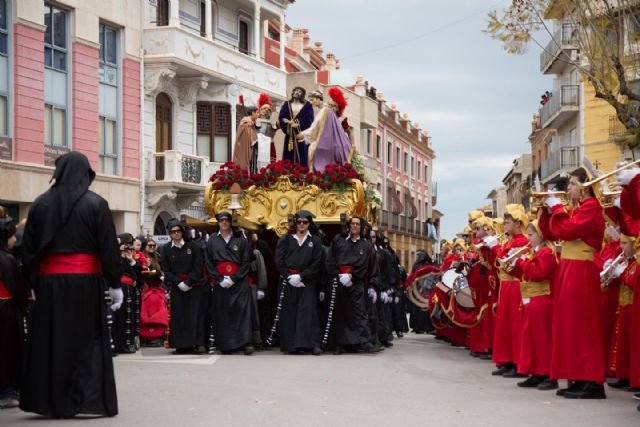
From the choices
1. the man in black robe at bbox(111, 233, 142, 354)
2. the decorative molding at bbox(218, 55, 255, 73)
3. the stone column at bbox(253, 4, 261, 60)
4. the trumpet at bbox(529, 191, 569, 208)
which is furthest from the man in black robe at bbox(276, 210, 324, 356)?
the stone column at bbox(253, 4, 261, 60)

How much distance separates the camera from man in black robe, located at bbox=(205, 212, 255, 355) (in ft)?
52.4

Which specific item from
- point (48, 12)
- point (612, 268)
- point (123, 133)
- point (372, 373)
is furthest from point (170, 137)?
point (612, 268)

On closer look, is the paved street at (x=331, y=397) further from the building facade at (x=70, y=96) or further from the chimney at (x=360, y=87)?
the chimney at (x=360, y=87)

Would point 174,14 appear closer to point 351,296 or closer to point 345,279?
point 351,296

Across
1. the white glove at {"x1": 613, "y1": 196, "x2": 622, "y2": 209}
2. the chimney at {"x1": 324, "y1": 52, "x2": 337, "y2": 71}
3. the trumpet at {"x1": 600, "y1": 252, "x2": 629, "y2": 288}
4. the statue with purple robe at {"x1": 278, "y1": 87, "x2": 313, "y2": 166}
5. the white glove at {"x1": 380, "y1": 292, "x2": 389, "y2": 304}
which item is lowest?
the white glove at {"x1": 380, "y1": 292, "x2": 389, "y2": 304}

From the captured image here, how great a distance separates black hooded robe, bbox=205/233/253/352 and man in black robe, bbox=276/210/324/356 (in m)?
0.56

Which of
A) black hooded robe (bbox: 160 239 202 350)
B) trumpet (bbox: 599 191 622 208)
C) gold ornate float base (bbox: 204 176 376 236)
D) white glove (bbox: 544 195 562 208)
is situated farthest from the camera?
gold ornate float base (bbox: 204 176 376 236)

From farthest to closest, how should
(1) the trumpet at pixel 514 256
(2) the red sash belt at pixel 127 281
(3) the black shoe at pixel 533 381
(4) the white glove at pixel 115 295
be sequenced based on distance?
(2) the red sash belt at pixel 127 281, (1) the trumpet at pixel 514 256, (3) the black shoe at pixel 533 381, (4) the white glove at pixel 115 295

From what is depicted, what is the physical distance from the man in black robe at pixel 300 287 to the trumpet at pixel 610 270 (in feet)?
18.5

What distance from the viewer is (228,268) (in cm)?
1606

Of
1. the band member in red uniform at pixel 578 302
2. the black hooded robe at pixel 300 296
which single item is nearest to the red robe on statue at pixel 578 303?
the band member in red uniform at pixel 578 302

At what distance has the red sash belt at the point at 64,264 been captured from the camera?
355 inches

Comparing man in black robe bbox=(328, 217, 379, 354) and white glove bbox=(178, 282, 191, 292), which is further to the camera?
man in black robe bbox=(328, 217, 379, 354)

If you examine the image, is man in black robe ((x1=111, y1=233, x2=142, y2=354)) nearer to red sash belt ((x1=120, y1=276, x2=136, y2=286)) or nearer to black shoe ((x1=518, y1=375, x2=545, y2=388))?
red sash belt ((x1=120, y1=276, x2=136, y2=286))
